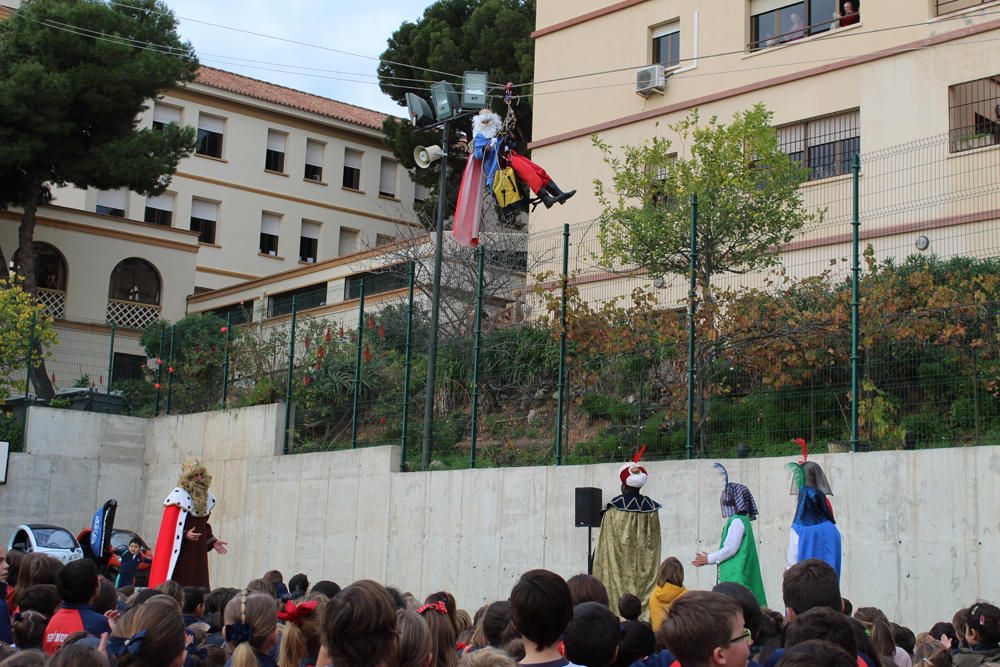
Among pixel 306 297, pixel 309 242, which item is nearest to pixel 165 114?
pixel 309 242

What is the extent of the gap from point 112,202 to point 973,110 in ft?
98.2

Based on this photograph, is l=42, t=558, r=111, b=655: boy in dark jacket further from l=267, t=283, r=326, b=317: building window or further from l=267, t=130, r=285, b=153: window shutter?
l=267, t=130, r=285, b=153: window shutter

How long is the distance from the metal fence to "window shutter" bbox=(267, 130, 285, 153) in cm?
2327

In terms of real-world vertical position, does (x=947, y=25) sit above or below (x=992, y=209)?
above

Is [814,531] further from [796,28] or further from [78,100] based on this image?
[78,100]

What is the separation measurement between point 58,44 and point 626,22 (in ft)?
49.0

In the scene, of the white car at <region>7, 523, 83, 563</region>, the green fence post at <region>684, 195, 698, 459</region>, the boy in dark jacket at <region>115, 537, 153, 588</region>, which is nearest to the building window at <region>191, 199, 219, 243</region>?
the white car at <region>7, 523, 83, 563</region>

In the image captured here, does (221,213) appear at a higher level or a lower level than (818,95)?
higher

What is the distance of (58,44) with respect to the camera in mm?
32125

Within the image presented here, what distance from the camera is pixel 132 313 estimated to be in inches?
1469

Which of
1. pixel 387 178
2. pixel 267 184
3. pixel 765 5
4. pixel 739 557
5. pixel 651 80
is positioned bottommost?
pixel 739 557

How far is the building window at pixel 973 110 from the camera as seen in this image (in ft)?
66.5

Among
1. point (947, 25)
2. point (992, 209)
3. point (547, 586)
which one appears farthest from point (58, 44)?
point (547, 586)

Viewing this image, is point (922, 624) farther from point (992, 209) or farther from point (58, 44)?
point (58, 44)
